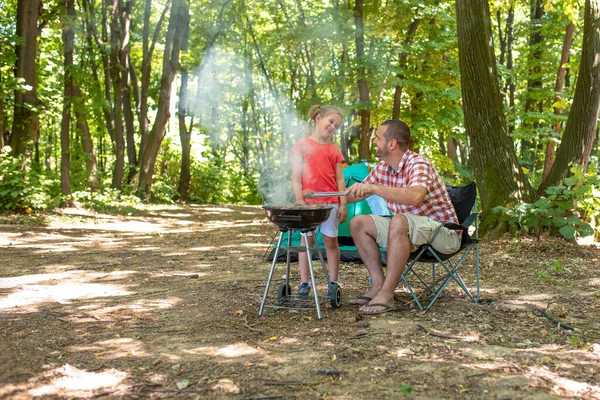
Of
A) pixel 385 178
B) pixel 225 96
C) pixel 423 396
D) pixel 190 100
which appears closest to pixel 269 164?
pixel 225 96

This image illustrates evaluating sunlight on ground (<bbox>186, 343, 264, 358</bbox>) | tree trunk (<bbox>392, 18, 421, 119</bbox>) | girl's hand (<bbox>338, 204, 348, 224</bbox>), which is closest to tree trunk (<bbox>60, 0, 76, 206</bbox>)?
tree trunk (<bbox>392, 18, 421, 119</bbox>)

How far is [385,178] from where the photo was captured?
4023 mm

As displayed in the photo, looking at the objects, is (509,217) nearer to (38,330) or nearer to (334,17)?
(38,330)

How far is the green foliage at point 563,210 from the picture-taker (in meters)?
5.60

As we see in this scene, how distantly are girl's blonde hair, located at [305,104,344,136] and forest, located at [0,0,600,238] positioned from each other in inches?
111

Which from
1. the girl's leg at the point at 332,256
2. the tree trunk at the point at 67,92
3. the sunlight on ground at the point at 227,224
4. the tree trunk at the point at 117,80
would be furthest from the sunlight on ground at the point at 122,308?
the tree trunk at the point at 117,80

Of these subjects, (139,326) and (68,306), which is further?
(68,306)

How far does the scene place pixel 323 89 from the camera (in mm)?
13883

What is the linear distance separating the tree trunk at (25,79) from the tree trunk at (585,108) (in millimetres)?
8660

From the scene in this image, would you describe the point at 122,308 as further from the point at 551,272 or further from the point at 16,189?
the point at 16,189

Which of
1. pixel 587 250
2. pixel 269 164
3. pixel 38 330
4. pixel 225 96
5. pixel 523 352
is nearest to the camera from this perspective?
pixel 523 352

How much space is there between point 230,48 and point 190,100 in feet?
8.70

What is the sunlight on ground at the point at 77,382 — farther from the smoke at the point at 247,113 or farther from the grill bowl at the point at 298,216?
the smoke at the point at 247,113

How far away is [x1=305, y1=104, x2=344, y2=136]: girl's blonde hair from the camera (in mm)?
4020
